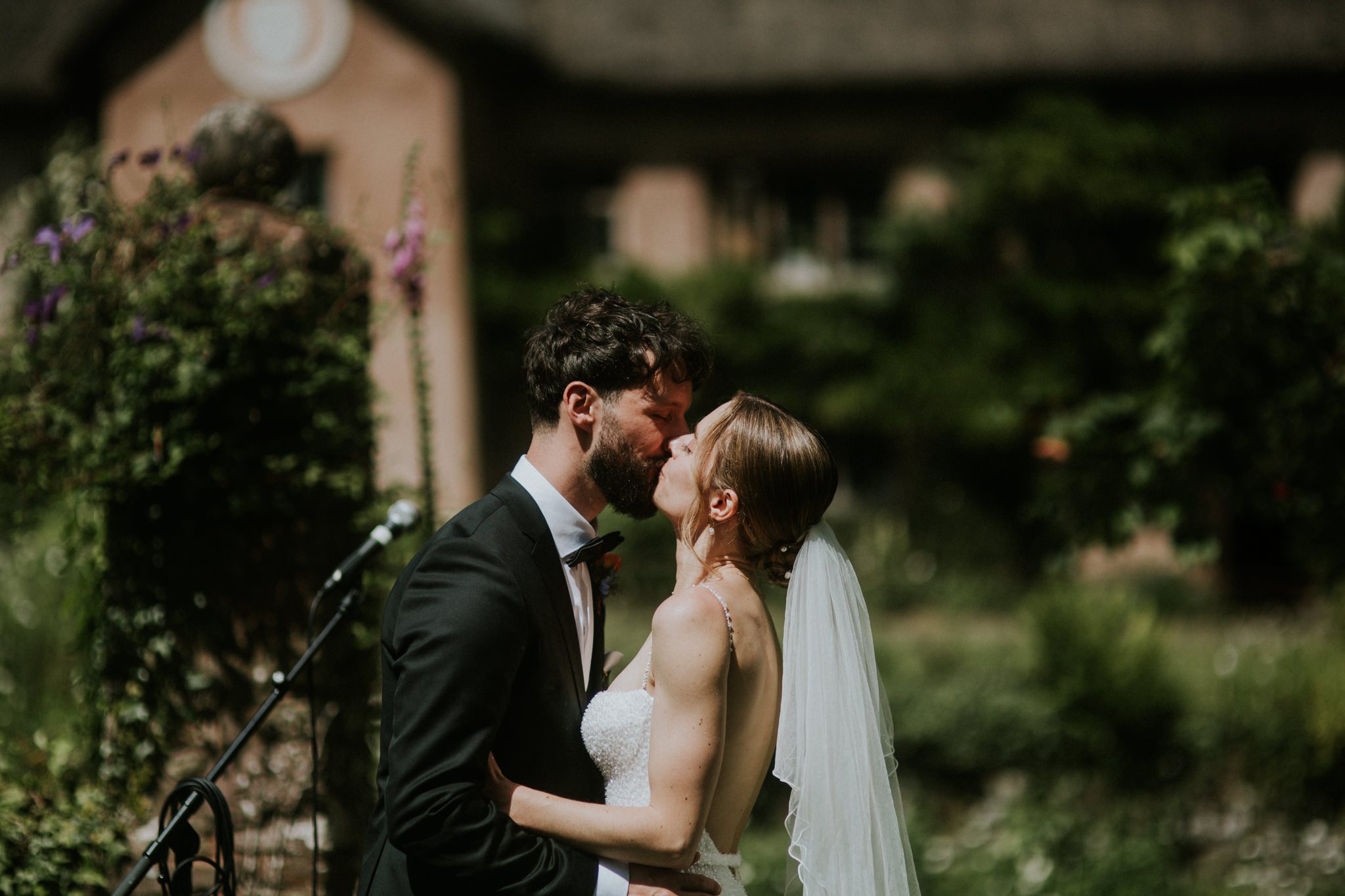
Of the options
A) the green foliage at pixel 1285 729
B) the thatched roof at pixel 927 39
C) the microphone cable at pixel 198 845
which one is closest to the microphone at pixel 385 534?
the microphone cable at pixel 198 845

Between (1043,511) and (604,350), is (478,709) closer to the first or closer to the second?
(604,350)

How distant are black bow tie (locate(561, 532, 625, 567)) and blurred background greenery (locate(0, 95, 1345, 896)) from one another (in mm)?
716

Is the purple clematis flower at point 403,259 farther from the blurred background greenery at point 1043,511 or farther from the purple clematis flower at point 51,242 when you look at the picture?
the purple clematis flower at point 51,242

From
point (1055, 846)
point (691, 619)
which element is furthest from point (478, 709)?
point (1055, 846)

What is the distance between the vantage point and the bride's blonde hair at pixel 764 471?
110 inches

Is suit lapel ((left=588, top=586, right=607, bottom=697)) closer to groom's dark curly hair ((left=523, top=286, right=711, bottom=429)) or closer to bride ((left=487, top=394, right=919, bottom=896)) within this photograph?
bride ((left=487, top=394, right=919, bottom=896))

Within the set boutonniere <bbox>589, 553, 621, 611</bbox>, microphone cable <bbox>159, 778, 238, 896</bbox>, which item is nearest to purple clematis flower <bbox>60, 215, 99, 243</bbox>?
microphone cable <bbox>159, 778, 238, 896</bbox>

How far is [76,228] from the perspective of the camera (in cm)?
396

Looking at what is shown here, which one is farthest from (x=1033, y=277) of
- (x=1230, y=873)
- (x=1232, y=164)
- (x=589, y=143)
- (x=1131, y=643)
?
(x=1230, y=873)

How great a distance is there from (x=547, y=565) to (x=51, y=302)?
237cm

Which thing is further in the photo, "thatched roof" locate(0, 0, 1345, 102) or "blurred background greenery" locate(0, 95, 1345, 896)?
"thatched roof" locate(0, 0, 1345, 102)

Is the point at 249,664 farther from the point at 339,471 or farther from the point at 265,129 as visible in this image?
the point at 265,129

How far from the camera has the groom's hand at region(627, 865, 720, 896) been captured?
102 inches

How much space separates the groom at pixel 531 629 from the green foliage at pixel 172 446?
1.61 metres
